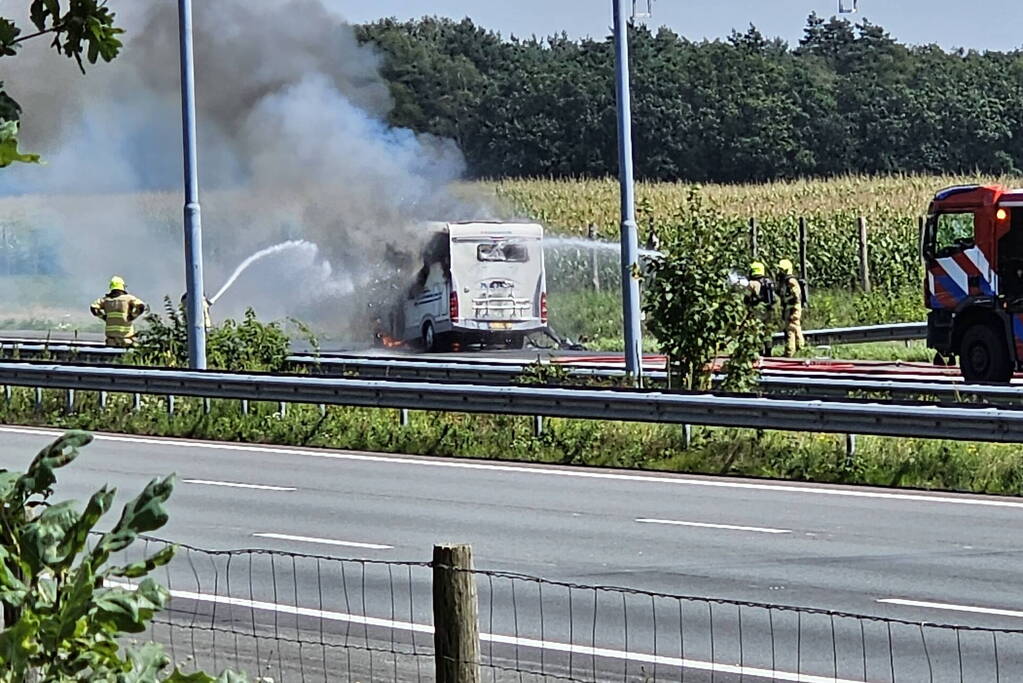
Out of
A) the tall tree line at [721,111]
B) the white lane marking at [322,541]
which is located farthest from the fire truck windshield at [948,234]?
the tall tree line at [721,111]

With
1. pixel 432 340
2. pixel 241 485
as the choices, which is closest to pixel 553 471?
pixel 241 485

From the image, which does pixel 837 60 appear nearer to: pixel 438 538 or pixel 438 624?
pixel 438 538

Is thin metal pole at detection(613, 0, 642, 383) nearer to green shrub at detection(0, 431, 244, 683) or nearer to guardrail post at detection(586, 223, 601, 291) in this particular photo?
green shrub at detection(0, 431, 244, 683)

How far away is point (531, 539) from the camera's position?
13.9 m

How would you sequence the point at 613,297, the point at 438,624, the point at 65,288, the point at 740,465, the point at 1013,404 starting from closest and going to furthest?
the point at 438,624, the point at 740,465, the point at 1013,404, the point at 613,297, the point at 65,288

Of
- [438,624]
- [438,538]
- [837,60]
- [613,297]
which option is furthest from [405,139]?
[837,60]

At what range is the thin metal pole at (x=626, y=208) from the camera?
21172 millimetres

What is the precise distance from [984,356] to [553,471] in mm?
9655

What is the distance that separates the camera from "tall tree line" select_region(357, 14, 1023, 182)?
3017 inches

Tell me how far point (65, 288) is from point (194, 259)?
3031cm

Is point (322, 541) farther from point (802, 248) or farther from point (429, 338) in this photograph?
point (802, 248)

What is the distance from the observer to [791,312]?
32188 mm

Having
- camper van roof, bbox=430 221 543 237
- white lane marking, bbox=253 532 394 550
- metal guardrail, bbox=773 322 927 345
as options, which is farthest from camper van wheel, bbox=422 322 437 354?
white lane marking, bbox=253 532 394 550

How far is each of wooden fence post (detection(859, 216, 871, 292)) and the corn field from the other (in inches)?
15.6
